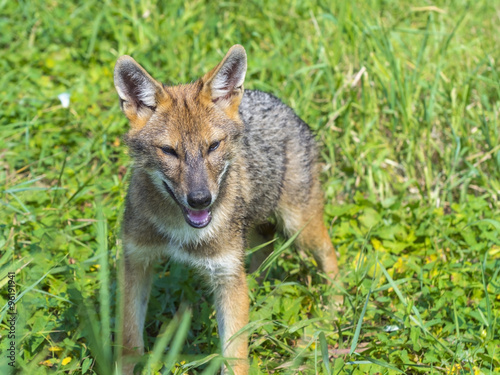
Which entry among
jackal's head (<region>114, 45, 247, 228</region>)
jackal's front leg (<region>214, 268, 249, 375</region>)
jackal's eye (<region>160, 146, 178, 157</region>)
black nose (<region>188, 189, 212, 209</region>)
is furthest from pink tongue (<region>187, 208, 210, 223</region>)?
jackal's front leg (<region>214, 268, 249, 375</region>)

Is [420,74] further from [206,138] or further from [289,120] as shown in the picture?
[206,138]

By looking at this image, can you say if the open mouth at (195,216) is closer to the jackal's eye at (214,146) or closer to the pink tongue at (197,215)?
the pink tongue at (197,215)

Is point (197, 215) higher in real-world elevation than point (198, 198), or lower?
lower

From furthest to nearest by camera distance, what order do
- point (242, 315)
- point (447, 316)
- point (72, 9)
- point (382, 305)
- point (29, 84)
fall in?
1. point (72, 9)
2. point (29, 84)
3. point (382, 305)
4. point (447, 316)
5. point (242, 315)

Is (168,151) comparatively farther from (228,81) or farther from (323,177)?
(323,177)

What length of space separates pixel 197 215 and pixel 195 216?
0.02 metres

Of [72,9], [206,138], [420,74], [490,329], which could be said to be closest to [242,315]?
[206,138]

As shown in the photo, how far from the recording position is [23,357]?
3.97 m

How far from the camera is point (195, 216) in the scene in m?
3.77

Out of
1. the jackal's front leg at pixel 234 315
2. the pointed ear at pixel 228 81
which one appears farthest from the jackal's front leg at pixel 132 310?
the pointed ear at pixel 228 81

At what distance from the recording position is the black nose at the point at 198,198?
11.7 feet

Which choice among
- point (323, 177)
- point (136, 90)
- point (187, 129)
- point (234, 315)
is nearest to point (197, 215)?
point (187, 129)

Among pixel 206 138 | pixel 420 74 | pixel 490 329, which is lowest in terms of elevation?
pixel 490 329

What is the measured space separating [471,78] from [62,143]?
4.59 m
